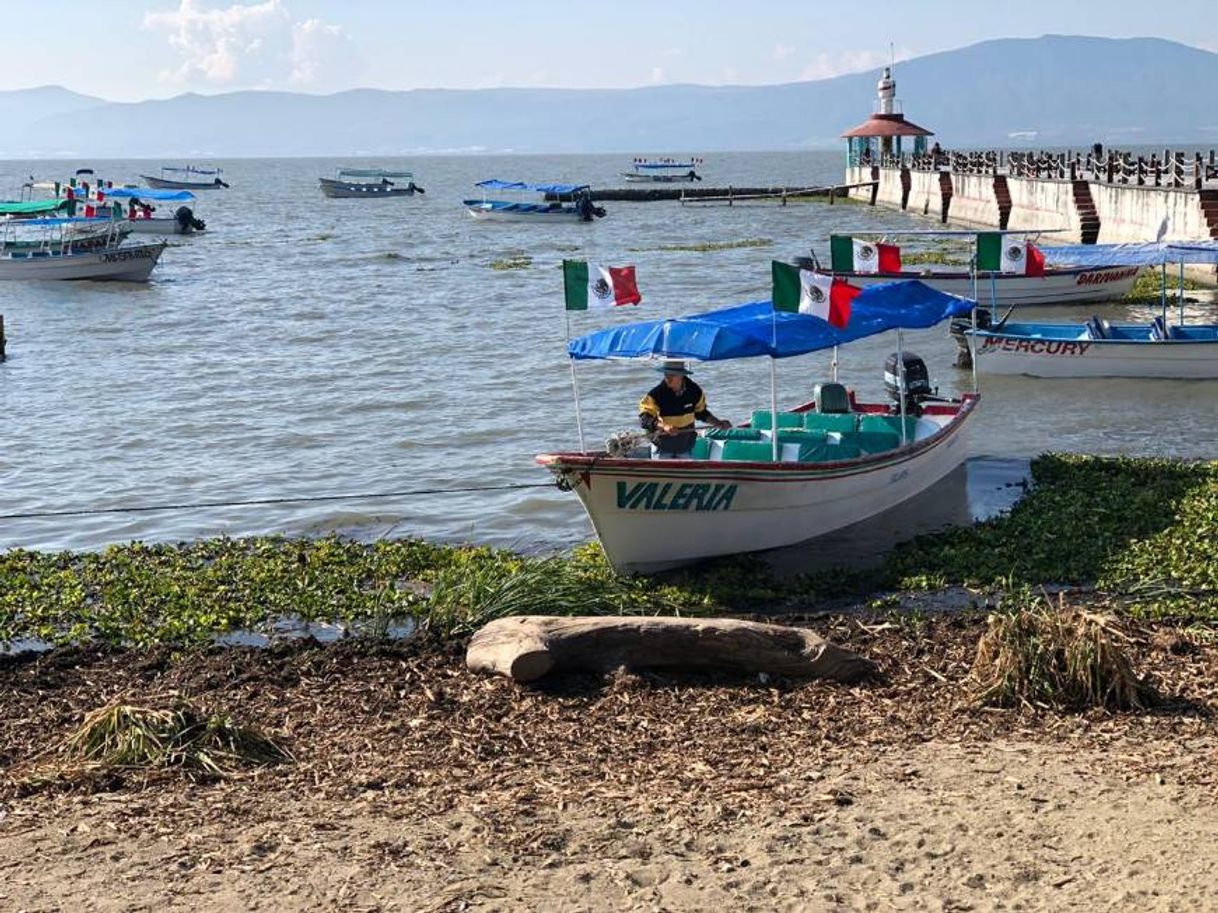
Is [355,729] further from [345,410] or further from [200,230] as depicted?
[200,230]

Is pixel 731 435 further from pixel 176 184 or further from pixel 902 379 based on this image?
pixel 176 184

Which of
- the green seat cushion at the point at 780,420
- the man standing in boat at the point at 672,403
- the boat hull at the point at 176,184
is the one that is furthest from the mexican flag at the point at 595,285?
the boat hull at the point at 176,184

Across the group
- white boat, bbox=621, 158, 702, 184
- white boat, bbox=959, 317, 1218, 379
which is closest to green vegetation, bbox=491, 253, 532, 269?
white boat, bbox=959, 317, 1218, 379

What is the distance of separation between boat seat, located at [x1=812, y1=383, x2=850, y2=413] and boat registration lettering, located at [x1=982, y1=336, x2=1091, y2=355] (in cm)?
1002

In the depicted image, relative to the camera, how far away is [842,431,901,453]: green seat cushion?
53.5 ft

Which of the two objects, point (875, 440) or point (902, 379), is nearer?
point (875, 440)

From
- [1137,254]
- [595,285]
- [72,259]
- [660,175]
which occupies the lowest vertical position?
[72,259]

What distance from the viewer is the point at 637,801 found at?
25.9 feet

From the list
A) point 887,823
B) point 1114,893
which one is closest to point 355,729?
point 887,823

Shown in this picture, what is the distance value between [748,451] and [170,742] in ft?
24.8

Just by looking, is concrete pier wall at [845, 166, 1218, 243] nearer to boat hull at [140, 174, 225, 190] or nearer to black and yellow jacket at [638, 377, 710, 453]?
black and yellow jacket at [638, 377, 710, 453]

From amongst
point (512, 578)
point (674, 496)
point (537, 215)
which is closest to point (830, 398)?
point (674, 496)

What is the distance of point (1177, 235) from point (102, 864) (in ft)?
123

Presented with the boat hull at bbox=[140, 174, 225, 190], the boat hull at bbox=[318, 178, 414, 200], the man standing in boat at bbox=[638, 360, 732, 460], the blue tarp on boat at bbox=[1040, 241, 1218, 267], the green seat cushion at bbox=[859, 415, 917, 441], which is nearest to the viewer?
the man standing in boat at bbox=[638, 360, 732, 460]
